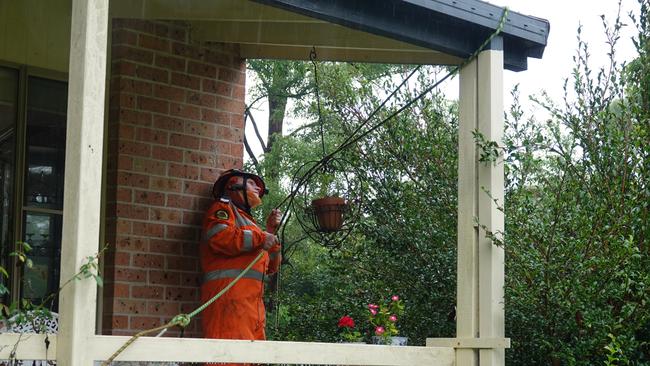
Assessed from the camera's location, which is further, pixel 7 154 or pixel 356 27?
pixel 7 154

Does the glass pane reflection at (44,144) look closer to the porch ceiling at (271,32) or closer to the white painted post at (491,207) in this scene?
the porch ceiling at (271,32)

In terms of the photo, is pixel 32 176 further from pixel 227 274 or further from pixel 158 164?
pixel 227 274

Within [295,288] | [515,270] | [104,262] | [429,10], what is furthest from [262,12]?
[295,288]

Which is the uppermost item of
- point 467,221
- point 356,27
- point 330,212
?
point 356,27

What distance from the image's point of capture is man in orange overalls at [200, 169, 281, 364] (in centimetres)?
643

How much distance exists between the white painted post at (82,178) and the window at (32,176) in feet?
8.05

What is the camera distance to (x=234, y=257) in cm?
657

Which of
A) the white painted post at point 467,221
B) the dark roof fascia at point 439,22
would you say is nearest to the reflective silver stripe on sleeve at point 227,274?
the white painted post at point 467,221

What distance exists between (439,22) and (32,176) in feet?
9.16

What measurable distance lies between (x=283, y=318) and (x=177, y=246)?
13.5ft

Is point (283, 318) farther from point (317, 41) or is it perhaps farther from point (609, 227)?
point (609, 227)

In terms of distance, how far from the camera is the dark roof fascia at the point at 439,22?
5371mm

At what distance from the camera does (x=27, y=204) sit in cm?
658

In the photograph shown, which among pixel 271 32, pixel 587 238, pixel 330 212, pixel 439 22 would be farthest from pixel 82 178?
pixel 330 212
